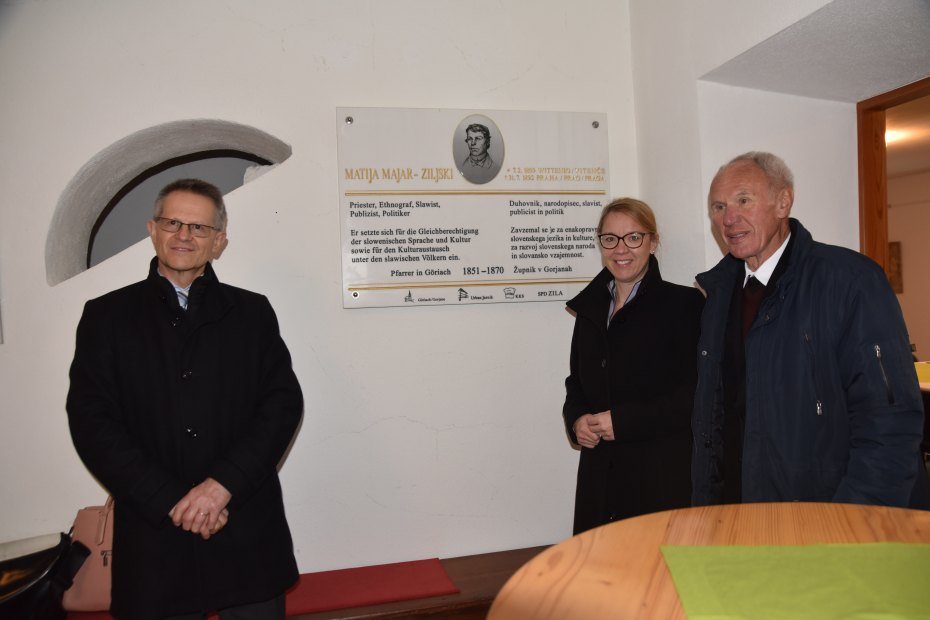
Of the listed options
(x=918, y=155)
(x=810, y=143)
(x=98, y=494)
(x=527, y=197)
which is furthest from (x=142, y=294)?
(x=918, y=155)

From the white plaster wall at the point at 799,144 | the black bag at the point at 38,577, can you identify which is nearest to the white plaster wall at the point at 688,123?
the white plaster wall at the point at 799,144

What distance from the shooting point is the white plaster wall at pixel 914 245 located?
9312 mm

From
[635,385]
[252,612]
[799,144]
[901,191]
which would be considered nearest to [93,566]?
[252,612]

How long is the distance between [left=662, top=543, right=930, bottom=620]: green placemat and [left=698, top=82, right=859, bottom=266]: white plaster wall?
1.74 meters

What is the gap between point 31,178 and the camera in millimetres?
2598

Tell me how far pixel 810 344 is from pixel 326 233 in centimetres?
192

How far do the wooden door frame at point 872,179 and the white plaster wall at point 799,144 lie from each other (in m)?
0.03

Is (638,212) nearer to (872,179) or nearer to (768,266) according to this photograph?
(768,266)

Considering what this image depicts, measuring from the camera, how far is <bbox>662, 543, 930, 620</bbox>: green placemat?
3.05 ft

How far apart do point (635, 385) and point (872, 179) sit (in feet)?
5.00

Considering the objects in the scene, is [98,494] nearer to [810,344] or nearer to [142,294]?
[142,294]

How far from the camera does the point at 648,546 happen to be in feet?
3.77

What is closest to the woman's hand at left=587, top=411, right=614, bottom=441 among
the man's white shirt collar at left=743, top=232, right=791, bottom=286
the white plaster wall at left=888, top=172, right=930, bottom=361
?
the man's white shirt collar at left=743, top=232, right=791, bottom=286

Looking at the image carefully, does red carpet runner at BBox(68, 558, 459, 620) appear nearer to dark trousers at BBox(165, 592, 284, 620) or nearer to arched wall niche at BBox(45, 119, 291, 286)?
dark trousers at BBox(165, 592, 284, 620)
